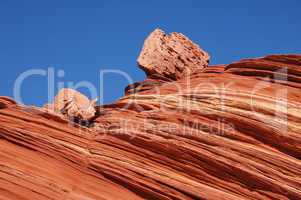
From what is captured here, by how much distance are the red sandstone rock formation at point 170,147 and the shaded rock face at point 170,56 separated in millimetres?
2640

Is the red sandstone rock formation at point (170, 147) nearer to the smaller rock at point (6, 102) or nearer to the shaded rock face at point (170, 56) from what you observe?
the smaller rock at point (6, 102)

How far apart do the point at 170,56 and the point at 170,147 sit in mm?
5862

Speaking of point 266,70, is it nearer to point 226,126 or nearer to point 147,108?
point 226,126

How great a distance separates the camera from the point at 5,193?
1550cm

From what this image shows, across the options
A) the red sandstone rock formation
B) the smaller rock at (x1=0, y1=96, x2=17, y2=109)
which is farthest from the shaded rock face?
the smaller rock at (x1=0, y1=96, x2=17, y2=109)

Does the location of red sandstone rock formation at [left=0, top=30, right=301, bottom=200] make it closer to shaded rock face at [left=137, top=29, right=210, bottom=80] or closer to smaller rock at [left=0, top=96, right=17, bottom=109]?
smaller rock at [left=0, top=96, right=17, bottom=109]

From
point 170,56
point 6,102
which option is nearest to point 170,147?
point 170,56

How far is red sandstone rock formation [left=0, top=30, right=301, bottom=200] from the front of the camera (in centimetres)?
1700

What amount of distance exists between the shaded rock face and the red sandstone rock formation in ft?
8.66

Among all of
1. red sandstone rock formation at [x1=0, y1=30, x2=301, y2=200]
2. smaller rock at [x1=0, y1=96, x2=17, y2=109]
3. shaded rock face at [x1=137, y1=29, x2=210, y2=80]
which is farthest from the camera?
shaded rock face at [x1=137, y1=29, x2=210, y2=80]

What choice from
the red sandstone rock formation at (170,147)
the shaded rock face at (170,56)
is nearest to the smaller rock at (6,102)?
the red sandstone rock formation at (170,147)

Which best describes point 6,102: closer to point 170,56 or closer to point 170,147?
point 170,147

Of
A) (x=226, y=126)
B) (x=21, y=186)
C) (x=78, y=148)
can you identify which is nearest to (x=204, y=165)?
(x=226, y=126)

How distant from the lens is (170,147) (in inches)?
713
